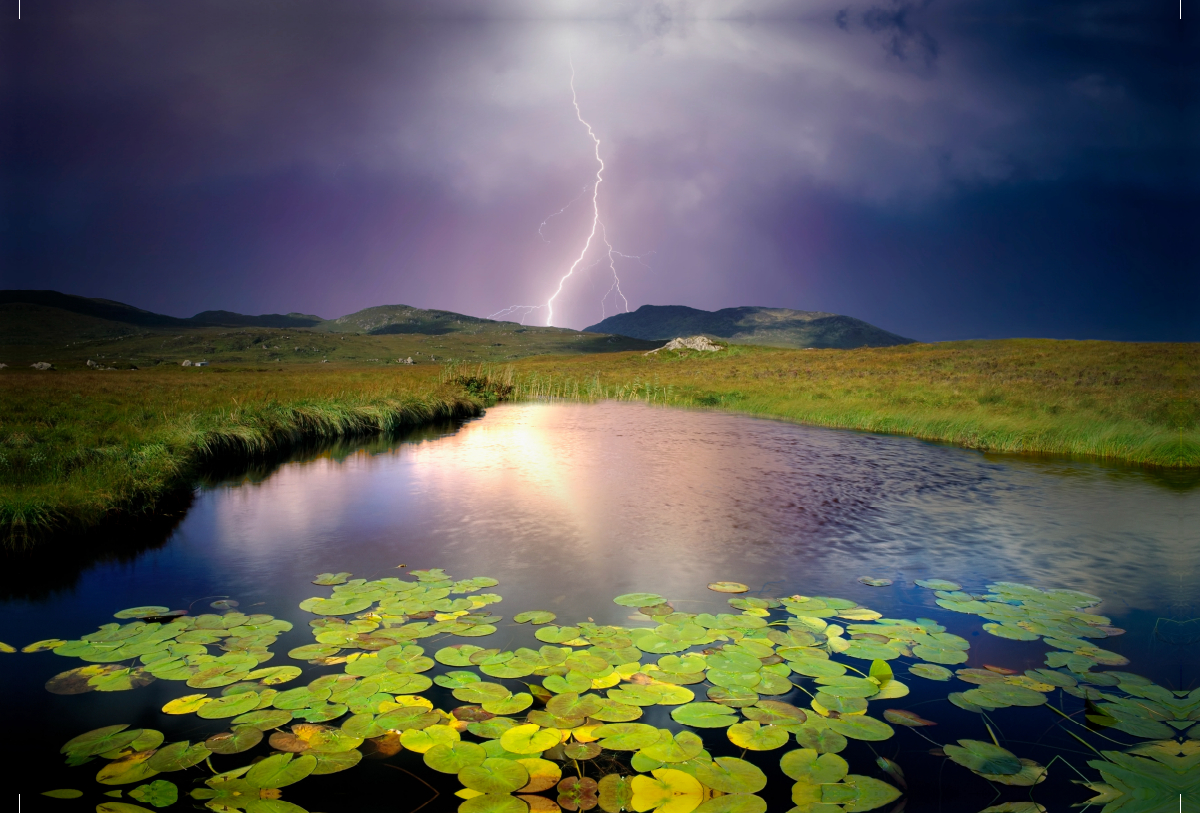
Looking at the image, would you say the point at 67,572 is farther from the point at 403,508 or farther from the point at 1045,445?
the point at 1045,445

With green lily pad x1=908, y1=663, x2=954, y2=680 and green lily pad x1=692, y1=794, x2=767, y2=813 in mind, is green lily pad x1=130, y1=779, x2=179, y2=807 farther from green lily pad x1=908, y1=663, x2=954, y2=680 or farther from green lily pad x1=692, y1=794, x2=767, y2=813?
green lily pad x1=908, y1=663, x2=954, y2=680

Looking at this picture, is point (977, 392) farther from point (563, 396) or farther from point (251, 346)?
point (251, 346)

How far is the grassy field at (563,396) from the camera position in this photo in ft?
37.6

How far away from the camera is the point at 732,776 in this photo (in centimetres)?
390

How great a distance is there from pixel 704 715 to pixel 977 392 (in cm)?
2935

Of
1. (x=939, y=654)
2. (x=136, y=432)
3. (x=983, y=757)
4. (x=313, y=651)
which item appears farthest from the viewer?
(x=136, y=432)

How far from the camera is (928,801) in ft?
12.8

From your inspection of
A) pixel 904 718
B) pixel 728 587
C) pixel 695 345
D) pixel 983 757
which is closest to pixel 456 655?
pixel 904 718

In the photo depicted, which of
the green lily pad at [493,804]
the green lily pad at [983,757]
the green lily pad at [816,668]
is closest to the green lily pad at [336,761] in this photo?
the green lily pad at [493,804]

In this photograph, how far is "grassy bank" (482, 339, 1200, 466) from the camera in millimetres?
19844

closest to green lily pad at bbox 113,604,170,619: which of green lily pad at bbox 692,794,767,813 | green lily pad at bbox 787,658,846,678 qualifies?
green lily pad at bbox 692,794,767,813

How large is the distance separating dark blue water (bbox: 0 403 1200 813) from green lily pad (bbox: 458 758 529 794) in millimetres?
221

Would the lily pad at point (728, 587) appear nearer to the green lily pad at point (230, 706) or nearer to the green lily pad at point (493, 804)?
the green lily pad at point (493, 804)

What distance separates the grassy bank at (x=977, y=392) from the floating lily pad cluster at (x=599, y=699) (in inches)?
614
